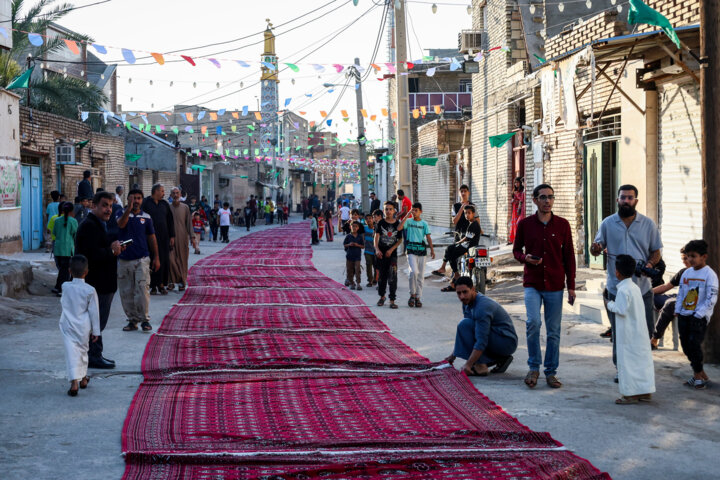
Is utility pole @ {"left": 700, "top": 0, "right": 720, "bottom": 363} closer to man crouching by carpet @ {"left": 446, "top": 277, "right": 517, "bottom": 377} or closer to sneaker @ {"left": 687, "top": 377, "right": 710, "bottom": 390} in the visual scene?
sneaker @ {"left": 687, "top": 377, "right": 710, "bottom": 390}

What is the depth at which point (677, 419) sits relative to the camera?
634 centimetres

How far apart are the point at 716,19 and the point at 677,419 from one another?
4.28 metres

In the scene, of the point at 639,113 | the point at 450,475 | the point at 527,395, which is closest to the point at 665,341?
the point at 527,395

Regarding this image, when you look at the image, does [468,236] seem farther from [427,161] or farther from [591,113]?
[427,161]

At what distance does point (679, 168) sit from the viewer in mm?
12031

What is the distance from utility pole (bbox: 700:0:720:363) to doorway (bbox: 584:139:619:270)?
640 centimetres

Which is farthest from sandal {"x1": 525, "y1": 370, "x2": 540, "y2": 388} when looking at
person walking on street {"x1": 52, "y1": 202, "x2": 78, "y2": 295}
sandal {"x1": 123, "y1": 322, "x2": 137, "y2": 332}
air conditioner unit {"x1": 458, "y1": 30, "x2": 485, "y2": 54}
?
air conditioner unit {"x1": 458, "y1": 30, "x2": 485, "y2": 54}

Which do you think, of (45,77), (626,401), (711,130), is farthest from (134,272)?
(45,77)

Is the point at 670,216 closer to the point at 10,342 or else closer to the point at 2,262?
the point at 10,342

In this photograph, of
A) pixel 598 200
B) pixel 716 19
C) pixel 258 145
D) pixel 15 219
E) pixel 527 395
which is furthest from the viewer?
pixel 258 145

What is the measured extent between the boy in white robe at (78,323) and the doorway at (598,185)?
9.99 meters

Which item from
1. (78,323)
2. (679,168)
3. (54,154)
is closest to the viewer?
(78,323)

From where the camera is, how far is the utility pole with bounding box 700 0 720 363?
27.1 feet

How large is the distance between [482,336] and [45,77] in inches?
1385
